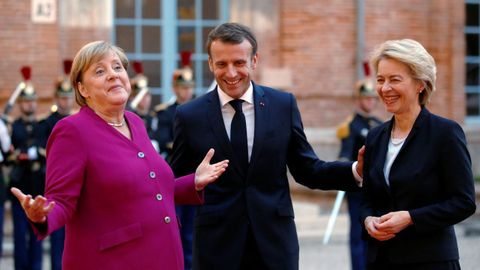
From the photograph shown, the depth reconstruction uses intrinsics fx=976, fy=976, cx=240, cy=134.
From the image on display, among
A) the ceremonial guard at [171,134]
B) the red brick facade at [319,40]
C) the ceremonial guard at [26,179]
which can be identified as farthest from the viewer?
the red brick facade at [319,40]

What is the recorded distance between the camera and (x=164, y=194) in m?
4.53

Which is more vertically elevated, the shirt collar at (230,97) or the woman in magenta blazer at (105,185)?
the shirt collar at (230,97)

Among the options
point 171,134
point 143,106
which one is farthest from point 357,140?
point 143,106

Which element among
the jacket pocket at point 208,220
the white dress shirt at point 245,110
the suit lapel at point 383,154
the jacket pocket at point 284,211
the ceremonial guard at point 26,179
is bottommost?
the ceremonial guard at point 26,179

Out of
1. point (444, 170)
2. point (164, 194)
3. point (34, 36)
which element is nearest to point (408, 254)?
point (444, 170)

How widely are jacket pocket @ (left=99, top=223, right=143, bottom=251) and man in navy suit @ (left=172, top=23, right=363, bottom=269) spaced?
653 millimetres

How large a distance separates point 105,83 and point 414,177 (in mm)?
1501

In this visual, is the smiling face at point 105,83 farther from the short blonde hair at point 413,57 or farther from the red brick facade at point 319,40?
the red brick facade at point 319,40

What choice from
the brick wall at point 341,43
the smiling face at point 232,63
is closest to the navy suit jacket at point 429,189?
the smiling face at point 232,63

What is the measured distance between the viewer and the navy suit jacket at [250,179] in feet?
16.0

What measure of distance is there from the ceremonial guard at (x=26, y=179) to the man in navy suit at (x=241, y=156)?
5.21 meters

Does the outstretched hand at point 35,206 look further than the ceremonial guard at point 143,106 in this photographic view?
No

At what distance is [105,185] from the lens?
432 centimetres

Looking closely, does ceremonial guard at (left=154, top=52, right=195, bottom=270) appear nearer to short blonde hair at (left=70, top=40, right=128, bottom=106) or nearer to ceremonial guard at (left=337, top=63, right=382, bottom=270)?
ceremonial guard at (left=337, top=63, right=382, bottom=270)
